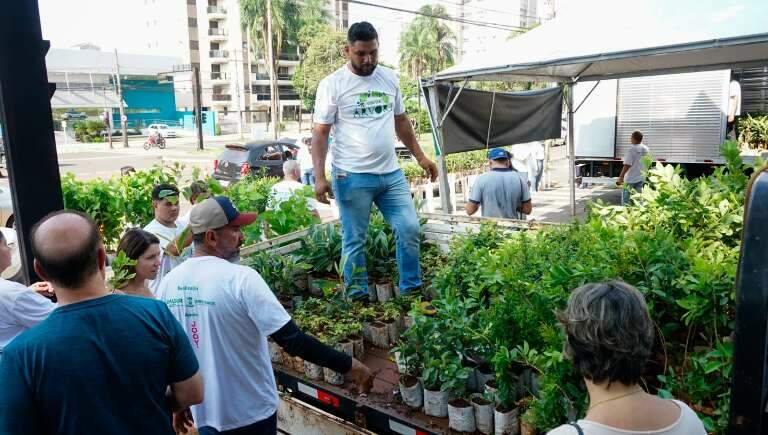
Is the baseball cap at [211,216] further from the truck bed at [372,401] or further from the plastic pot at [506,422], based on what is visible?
the plastic pot at [506,422]

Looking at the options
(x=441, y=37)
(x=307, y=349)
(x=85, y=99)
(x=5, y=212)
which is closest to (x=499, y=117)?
(x=307, y=349)

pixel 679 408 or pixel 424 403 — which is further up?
pixel 679 408

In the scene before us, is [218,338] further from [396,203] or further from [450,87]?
[450,87]

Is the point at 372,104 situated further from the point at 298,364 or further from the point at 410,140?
the point at 298,364

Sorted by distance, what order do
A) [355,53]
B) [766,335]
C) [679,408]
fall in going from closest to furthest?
1. [766,335]
2. [679,408]
3. [355,53]

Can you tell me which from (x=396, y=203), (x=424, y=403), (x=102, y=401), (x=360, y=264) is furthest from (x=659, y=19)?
(x=102, y=401)

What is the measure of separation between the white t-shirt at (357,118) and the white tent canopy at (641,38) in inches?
130

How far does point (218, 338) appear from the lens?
2.43m

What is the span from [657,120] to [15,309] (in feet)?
42.7

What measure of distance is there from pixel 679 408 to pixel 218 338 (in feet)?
5.72

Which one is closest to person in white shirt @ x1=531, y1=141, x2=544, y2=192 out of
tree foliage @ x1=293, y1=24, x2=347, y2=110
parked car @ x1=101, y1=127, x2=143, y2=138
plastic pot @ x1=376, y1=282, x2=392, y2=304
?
plastic pot @ x1=376, y1=282, x2=392, y2=304

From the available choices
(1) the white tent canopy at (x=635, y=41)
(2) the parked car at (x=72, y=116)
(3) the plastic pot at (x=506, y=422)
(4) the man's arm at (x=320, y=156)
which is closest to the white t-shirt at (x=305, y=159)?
(1) the white tent canopy at (x=635, y=41)

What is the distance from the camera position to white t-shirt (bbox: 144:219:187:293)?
4.16 meters

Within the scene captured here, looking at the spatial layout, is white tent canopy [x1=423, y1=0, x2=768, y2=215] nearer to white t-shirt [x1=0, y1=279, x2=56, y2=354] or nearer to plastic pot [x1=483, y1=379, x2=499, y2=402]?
plastic pot [x1=483, y1=379, x2=499, y2=402]
